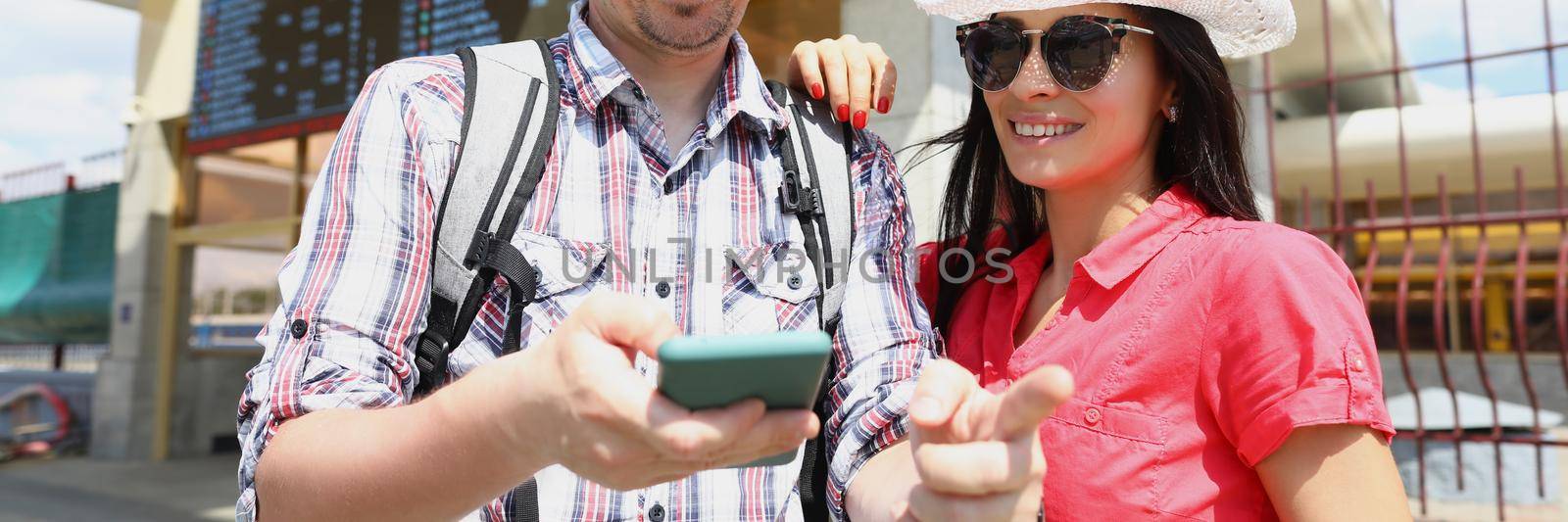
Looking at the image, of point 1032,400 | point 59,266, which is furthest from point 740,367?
point 59,266

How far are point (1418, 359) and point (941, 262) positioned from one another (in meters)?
11.2

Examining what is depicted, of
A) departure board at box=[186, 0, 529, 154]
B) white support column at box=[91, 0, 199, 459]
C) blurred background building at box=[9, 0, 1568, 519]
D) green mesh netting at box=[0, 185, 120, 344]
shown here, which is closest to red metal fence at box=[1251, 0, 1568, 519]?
blurred background building at box=[9, 0, 1568, 519]

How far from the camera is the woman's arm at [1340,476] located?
1268 mm

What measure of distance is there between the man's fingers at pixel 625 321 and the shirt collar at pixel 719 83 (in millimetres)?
763

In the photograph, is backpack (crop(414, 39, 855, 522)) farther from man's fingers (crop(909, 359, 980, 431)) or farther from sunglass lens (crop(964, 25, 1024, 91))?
man's fingers (crop(909, 359, 980, 431))

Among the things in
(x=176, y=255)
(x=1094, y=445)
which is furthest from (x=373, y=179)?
(x=176, y=255)

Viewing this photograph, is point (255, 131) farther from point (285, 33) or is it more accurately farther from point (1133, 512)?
point (1133, 512)

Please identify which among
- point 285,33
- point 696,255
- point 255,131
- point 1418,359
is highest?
point 285,33

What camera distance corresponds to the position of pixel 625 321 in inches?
31.1

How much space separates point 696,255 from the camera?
1.47m

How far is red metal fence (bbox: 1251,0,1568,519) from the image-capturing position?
393 centimetres

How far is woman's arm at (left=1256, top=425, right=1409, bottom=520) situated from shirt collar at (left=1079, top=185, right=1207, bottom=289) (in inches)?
14.1

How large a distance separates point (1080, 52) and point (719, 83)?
606 millimetres

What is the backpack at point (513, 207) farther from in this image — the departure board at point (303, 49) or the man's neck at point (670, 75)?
the departure board at point (303, 49)
